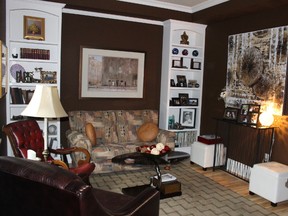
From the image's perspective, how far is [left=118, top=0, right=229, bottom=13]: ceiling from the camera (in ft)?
15.0

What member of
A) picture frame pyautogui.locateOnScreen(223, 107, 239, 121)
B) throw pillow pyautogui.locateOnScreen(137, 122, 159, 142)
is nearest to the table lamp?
throw pillow pyautogui.locateOnScreen(137, 122, 159, 142)

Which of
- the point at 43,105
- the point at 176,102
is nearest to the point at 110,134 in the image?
the point at 176,102

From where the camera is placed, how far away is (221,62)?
4.95 m

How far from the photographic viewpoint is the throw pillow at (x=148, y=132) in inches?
183

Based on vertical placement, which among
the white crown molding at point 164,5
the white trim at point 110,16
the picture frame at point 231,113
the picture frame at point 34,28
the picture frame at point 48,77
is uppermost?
the white crown molding at point 164,5

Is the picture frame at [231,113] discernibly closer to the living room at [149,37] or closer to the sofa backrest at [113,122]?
the living room at [149,37]

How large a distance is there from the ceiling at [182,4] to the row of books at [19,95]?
7.49ft

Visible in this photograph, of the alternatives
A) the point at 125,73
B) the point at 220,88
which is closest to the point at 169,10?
the point at 125,73

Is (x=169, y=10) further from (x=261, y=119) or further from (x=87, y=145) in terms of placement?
(x=87, y=145)

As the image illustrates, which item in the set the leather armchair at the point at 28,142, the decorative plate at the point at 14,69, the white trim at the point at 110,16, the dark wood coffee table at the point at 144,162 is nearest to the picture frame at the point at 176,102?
the white trim at the point at 110,16

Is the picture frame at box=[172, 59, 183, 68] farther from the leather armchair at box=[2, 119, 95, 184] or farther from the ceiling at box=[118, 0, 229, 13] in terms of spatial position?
the leather armchair at box=[2, 119, 95, 184]

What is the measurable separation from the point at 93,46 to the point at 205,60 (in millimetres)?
2260

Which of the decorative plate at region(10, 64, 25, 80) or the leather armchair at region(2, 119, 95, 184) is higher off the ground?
the decorative plate at region(10, 64, 25, 80)

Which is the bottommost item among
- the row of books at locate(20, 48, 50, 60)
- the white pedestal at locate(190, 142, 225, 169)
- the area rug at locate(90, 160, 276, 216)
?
the area rug at locate(90, 160, 276, 216)
